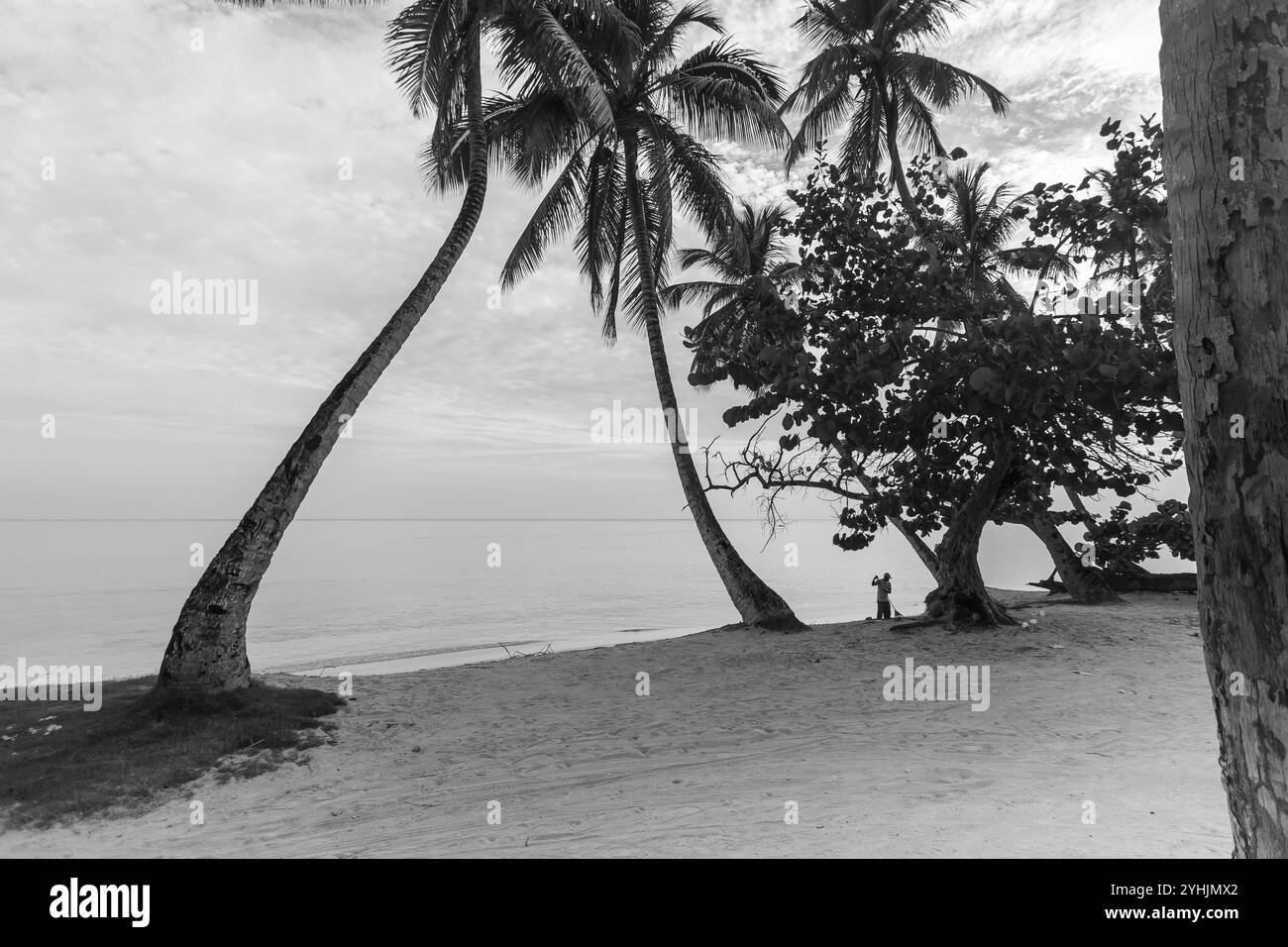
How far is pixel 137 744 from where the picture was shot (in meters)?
7.74

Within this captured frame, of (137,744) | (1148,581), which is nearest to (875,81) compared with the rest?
(1148,581)

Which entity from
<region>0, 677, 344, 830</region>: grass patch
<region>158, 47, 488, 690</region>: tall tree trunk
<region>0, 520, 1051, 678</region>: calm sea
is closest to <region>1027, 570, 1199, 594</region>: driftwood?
<region>0, 520, 1051, 678</region>: calm sea

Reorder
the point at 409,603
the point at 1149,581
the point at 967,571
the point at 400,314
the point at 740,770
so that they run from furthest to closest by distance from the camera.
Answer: the point at 409,603 → the point at 1149,581 → the point at 967,571 → the point at 400,314 → the point at 740,770

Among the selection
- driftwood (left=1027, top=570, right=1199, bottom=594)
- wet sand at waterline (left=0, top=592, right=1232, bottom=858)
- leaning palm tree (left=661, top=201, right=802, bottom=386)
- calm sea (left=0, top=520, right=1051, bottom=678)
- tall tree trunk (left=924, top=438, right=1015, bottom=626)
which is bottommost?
calm sea (left=0, top=520, right=1051, bottom=678)

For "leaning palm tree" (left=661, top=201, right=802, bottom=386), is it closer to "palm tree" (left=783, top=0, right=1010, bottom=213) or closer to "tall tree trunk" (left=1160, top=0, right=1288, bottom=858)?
"palm tree" (left=783, top=0, right=1010, bottom=213)

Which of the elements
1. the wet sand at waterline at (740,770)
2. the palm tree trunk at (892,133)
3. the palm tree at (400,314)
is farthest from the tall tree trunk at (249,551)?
the palm tree trunk at (892,133)

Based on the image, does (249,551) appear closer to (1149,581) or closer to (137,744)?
(137,744)

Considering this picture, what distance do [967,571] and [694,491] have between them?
5.31 metres

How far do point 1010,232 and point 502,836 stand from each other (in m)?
25.4

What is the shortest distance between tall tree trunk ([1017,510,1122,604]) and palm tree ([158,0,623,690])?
46.8 ft

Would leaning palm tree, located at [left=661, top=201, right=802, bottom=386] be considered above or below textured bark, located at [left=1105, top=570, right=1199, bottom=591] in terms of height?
above

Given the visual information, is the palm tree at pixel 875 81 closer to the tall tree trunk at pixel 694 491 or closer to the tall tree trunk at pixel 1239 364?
the tall tree trunk at pixel 694 491

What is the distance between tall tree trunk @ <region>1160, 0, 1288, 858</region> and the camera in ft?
8.04
